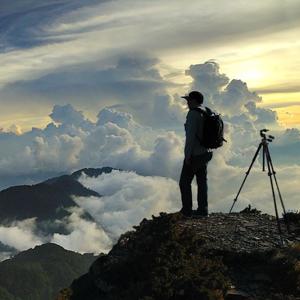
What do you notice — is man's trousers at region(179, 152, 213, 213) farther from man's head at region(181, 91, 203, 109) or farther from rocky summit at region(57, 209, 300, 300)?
man's head at region(181, 91, 203, 109)

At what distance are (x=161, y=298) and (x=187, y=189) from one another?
18.4 feet

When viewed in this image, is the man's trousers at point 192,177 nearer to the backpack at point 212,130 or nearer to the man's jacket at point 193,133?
the man's jacket at point 193,133

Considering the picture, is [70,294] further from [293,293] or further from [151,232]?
[293,293]

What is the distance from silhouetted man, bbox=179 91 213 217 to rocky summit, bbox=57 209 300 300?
634 millimetres

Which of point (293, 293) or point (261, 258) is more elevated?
point (261, 258)

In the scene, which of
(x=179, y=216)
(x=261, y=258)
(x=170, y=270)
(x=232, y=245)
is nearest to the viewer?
(x=170, y=270)

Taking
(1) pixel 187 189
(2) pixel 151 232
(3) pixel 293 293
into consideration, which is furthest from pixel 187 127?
(3) pixel 293 293

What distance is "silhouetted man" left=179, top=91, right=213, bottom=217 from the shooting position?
48.4 ft

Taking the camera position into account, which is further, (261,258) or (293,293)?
(261,258)

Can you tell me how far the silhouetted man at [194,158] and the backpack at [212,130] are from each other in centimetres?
13

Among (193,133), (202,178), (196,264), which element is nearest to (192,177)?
(202,178)

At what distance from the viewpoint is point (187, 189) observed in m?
15.6

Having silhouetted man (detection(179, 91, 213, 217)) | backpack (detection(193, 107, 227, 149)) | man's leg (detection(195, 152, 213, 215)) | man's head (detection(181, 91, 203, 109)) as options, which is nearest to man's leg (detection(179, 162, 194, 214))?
silhouetted man (detection(179, 91, 213, 217))

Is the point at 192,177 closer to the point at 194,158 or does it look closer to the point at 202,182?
the point at 202,182
